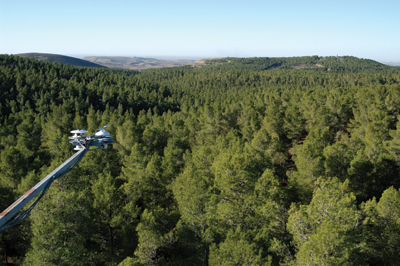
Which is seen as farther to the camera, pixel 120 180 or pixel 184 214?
pixel 120 180

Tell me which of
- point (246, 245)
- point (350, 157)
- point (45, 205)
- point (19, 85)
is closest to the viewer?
point (246, 245)

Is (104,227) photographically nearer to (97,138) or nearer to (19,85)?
(97,138)

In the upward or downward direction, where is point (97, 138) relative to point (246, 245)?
upward

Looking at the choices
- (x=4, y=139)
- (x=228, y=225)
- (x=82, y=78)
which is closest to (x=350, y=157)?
(x=228, y=225)

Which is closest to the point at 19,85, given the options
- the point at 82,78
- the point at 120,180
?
the point at 82,78

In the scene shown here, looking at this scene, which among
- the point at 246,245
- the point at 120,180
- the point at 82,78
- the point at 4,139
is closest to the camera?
the point at 246,245

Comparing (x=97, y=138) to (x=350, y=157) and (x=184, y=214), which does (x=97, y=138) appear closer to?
(x=184, y=214)

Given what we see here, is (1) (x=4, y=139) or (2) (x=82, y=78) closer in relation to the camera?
(1) (x=4, y=139)

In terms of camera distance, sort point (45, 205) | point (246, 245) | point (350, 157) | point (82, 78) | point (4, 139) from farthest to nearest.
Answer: point (82, 78) < point (4, 139) < point (350, 157) < point (45, 205) < point (246, 245)

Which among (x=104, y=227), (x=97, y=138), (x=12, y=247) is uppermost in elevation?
(x=97, y=138)
